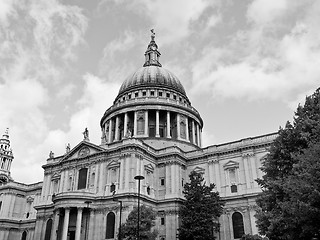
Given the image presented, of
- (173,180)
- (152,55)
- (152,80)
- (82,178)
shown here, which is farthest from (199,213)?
(152,55)

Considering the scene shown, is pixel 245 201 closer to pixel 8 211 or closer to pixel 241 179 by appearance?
pixel 241 179

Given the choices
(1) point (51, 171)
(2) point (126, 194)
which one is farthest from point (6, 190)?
(2) point (126, 194)

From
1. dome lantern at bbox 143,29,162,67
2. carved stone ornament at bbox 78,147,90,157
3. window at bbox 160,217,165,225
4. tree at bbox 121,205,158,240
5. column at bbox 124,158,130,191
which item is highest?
dome lantern at bbox 143,29,162,67

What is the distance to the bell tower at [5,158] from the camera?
3250 inches

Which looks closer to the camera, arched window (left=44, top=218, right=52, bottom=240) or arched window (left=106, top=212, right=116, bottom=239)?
arched window (left=106, top=212, right=116, bottom=239)

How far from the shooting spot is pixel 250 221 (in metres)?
44.0

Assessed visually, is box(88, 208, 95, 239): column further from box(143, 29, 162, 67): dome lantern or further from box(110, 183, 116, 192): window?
box(143, 29, 162, 67): dome lantern

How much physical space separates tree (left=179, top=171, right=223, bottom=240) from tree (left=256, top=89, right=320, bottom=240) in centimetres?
1630

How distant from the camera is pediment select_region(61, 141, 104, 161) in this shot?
50969 mm

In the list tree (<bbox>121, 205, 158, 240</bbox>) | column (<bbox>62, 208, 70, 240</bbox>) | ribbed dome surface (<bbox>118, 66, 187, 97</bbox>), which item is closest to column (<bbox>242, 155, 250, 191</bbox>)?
tree (<bbox>121, 205, 158, 240</bbox>)

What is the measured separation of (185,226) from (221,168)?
42.1ft

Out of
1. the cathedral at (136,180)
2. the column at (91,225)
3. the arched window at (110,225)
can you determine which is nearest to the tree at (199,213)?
the cathedral at (136,180)

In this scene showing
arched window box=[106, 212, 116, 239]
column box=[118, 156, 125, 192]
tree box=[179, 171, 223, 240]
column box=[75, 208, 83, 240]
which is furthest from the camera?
column box=[118, 156, 125, 192]

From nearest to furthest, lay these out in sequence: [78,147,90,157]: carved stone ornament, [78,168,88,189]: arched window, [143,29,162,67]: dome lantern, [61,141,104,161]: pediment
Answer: [78,168,88,189]: arched window → [61,141,104,161]: pediment → [78,147,90,157]: carved stone ornament → [143,29,162,67]: dome lantern
